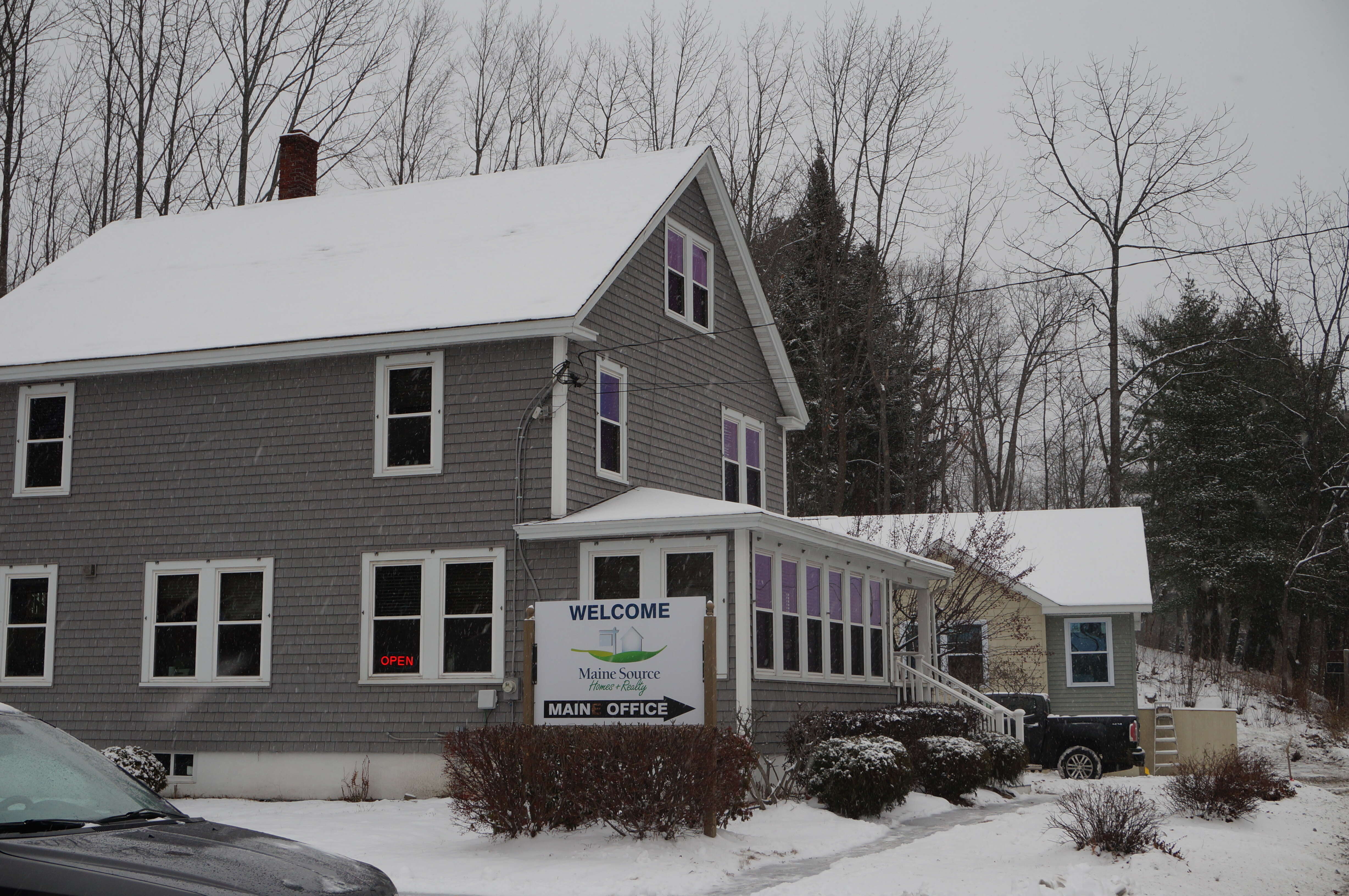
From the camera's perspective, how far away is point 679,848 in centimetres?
1170

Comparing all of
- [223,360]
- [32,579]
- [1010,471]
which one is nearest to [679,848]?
[223,360]

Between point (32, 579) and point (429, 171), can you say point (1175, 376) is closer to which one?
point (429, 171)

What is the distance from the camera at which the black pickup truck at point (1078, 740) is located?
2170cm

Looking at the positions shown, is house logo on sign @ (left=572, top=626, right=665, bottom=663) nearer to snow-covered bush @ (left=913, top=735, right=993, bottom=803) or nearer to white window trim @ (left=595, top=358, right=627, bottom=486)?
white window trim @ (left=595, top=358, right=627, bottom=486)

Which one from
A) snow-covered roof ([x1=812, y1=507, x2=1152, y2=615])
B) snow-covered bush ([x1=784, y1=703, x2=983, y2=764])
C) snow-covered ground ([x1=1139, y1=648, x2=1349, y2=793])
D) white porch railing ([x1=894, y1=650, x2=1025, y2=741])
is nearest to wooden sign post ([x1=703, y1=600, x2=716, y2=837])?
snow-covered bush ([x1=784, y1=703, x2=983, y2=764])

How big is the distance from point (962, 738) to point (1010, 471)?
25072 millimetres

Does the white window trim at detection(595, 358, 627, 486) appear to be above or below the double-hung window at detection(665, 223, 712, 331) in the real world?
below

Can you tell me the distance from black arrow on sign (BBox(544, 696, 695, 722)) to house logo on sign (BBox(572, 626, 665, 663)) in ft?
1.34

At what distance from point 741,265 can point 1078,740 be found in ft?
31.5

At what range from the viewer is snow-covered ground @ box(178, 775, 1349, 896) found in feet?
34.0

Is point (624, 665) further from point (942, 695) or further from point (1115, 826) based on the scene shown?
point (942, 695)

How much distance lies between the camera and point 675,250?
20.5m

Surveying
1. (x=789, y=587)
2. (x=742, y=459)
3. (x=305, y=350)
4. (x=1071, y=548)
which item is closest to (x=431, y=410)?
(x=305, y=350)

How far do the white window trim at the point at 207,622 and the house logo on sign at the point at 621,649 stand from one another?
6544mm
